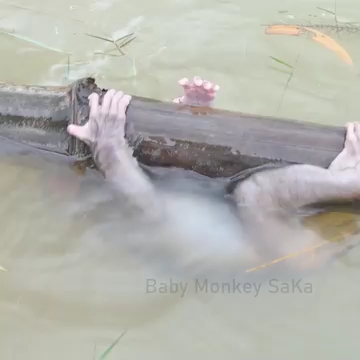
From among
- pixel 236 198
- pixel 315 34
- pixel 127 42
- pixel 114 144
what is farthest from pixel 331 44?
pixel 114 144

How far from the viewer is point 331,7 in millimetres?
4789

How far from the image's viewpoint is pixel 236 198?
3.06 metres

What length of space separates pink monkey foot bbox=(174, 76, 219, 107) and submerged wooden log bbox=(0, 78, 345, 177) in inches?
14.7

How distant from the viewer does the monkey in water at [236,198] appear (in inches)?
114

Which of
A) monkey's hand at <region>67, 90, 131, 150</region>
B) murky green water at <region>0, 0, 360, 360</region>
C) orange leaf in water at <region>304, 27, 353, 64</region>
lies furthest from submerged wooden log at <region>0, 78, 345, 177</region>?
orange leaf in water at <region>304, 27, 353, 64</region>

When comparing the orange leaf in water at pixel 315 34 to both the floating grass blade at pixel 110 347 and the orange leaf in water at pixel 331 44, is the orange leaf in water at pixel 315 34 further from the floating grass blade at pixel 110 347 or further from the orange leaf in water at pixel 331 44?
the floating grass blade at pixel 110 347

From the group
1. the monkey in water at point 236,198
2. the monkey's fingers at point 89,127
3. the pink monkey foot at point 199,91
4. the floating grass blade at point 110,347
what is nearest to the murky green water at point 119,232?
the floating grass blade at point 110,347

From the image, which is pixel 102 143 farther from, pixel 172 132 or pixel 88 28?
pixel 88 28

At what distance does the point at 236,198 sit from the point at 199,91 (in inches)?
26.2

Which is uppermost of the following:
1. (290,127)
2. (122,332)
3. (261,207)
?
(290,127)

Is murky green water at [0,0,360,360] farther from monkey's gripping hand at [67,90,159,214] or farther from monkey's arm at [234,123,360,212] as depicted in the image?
monkey's arm at [234,123,360,212]

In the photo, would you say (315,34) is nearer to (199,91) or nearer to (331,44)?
(331,44)

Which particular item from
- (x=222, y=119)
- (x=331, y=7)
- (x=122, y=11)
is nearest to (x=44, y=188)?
(x=222, y=119)

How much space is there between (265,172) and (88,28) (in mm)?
2274
